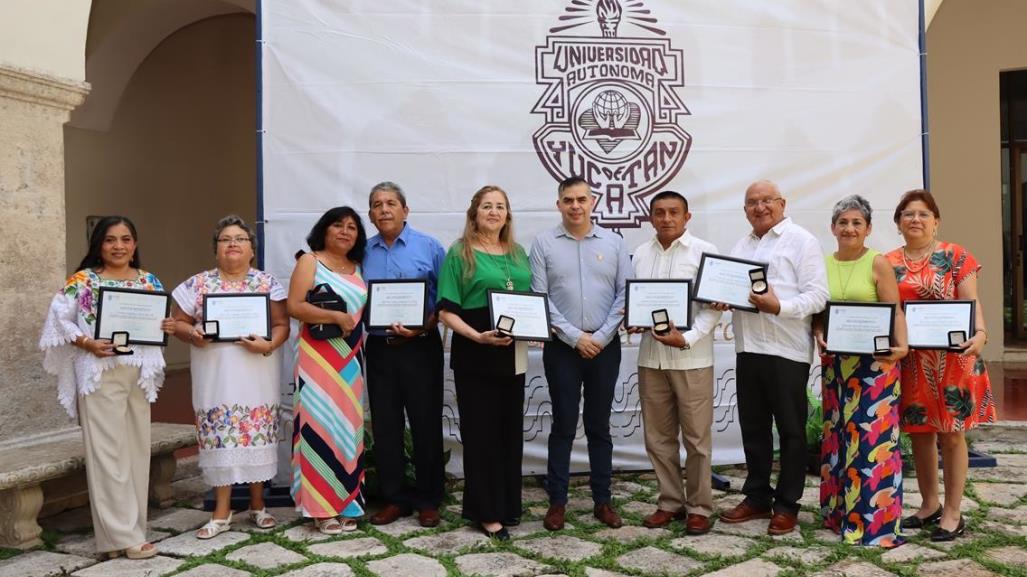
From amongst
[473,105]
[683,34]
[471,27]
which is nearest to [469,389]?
[473,105]

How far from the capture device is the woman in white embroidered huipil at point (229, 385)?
153 inches

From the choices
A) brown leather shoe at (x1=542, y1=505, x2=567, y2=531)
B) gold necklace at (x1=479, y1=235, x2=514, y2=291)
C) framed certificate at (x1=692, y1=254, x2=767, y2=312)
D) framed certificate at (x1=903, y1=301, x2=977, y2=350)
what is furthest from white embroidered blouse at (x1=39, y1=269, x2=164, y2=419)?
framed certificate at (x1=903, y1=301, x2=977, y2=350)

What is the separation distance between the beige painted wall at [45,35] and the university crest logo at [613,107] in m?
2.50

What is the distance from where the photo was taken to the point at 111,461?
11.9 ft

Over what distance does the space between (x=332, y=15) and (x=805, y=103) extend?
9.47 feet

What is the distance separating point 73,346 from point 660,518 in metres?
2.73

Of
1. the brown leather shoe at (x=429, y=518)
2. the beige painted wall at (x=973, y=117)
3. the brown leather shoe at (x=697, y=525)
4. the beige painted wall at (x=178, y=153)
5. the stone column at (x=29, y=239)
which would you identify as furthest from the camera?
the beige painted wall at (x=973, y=117)

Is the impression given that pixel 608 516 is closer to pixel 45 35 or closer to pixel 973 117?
pixel 45 35

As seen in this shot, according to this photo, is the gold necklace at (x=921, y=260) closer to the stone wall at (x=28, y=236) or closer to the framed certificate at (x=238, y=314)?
the framed certificate at (x=238, y=314)

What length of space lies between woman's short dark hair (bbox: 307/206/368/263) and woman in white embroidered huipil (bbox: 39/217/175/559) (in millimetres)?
754

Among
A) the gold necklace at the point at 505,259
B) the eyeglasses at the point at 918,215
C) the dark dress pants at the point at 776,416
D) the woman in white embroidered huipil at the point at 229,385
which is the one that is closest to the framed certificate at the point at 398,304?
the gold necklace at the point at 505,259

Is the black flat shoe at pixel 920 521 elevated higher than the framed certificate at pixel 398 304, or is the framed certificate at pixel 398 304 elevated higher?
the framed certificate at pixel 398 304

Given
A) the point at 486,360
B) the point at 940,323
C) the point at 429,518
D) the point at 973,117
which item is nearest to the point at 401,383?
the point at 486,360

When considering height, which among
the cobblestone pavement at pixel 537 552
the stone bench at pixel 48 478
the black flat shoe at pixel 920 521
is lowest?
the cobblestone pavement at pixel 537 552
